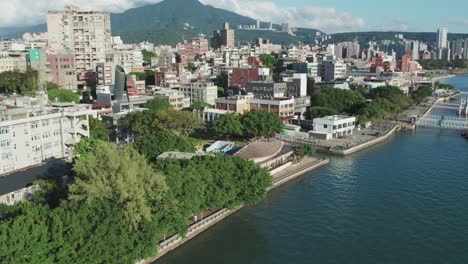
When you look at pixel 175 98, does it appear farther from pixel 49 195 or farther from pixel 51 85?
pixel 49 195

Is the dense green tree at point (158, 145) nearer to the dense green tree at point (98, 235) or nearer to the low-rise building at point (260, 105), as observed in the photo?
the dense green tree at point (98, 235)

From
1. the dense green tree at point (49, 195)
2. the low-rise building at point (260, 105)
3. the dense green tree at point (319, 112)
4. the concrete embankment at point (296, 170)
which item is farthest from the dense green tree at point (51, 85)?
the dense green tree at point (49, 195)

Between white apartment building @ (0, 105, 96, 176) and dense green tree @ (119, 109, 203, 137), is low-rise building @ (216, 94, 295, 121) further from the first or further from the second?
white apartment building @ (0, 105, 96, 176)

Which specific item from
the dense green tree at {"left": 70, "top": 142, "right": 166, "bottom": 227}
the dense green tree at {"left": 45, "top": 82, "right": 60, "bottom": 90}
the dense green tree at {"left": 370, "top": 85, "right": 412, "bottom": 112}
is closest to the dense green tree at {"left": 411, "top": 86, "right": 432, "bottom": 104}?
the dense green tree at {"left": 370, "top": 85, "right": 412, "bottom": 112}

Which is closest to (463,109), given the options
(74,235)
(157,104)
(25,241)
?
(157,104)

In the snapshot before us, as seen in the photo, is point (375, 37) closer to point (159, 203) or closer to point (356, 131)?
point (356, 131)

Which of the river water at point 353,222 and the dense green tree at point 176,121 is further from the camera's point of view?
the dense green tree at point 176,121
